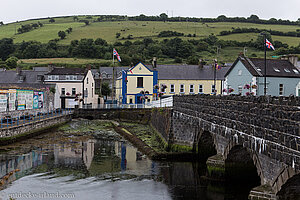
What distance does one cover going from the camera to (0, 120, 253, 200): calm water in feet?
62.1

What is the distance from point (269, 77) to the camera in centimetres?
3912

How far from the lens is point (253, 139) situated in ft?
47.6

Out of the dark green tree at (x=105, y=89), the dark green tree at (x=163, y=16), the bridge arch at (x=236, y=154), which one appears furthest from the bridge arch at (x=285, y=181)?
the dark green tree at (x=163, y=16)

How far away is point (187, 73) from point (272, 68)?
24.4 metres

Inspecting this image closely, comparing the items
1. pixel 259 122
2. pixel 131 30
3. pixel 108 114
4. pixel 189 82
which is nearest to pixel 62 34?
pixel 131 30

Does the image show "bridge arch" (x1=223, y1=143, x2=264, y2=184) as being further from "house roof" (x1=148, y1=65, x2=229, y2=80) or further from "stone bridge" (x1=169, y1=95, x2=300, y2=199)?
"house roof" (x1=148, y1=65, x2=229, y2=80)

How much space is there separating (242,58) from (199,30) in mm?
110237

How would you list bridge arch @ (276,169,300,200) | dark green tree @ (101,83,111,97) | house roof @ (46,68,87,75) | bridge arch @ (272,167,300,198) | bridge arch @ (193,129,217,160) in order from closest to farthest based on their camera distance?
bridge arch @ (272,167,300,198) < bridge arch @ (276,169,300,200) < bridge arch @ (193,129,217,160) < house roof @ (46,68,87,75) < dark green tree @ (101,83,111,97)

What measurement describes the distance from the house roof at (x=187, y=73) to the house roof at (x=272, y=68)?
2149 centimetres

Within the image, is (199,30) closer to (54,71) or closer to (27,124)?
(54,71)

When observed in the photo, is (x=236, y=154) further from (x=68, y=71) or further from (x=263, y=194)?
(x=68, y=71)

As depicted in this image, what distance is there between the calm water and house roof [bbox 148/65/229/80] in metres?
31.5

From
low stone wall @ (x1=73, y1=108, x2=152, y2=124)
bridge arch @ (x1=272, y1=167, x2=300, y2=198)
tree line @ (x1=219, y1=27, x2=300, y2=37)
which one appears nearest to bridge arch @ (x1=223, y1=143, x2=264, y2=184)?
bridge arch @ (x1=272, y1=167, x2=300, y2=198)

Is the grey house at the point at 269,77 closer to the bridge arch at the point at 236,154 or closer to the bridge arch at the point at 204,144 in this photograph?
the bridge arch at the point at 204,144
